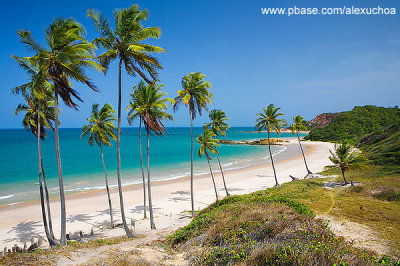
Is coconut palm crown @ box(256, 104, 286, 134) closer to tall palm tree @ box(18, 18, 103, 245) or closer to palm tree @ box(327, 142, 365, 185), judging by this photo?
palm tree @ box(327, 142, 365, 185)

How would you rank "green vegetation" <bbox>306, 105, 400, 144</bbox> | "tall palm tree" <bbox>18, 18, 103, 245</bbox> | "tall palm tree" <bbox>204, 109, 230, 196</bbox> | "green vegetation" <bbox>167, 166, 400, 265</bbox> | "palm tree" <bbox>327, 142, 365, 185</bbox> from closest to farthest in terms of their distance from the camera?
1. "green vegetation" <bbox>167, 166, 400, 265</bbox>
2. "tall palm tree" <bbox>18, 18, 103, 245</bbox>
3. "palm tree" <bbox>327, 142, 365, 185</bbox>
4. "tall palm tree" <bbox>204, 109, 230, 196</bbox>
5. "green vegetation" <bbox>306, 105, 400, 144</bbox>

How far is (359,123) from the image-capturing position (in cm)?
8788

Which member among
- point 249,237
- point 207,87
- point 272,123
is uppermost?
point 207,87

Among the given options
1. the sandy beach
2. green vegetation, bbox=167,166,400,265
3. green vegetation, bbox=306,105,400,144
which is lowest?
the sandy beach

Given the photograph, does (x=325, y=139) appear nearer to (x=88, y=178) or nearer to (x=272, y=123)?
(x=272, y=123)

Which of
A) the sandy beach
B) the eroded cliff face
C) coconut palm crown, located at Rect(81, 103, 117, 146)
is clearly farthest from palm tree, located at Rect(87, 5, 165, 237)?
the eroded cliff face

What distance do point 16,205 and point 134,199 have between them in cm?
1234

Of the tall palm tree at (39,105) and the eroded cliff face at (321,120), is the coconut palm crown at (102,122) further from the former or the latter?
the eroded cliff face at (321,120)

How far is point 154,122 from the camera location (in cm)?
1471

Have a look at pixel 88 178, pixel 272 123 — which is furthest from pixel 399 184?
pixel 88 178

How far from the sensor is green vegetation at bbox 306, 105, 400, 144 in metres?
81.6

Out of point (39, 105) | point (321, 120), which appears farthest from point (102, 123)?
point (321, 120)

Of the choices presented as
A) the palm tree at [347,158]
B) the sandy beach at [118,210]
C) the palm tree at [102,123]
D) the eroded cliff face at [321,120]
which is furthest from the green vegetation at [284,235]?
the eroded cliff face at [321,120]

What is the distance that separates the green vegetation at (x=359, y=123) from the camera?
81.6m
